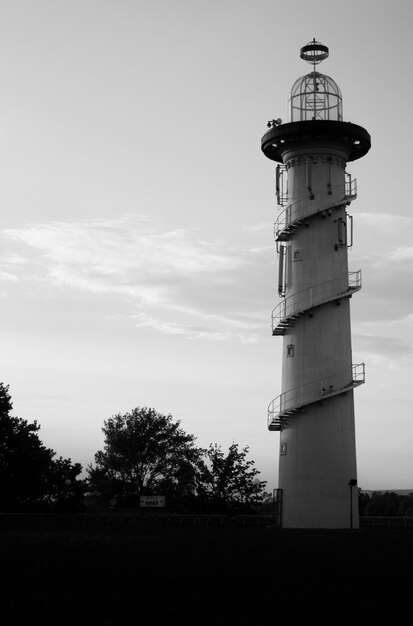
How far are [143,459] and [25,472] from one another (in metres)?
23.8

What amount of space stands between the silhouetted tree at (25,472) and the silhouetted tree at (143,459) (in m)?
16.4

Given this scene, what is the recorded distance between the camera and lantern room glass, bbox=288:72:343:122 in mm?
48406

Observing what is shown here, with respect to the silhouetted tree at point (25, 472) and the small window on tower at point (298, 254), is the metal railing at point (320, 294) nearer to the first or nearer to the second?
the small window on tower at point (298, 254)

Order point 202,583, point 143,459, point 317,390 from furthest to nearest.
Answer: point 143,459 → point 317,390 → point 202,583

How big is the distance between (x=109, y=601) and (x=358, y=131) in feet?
116

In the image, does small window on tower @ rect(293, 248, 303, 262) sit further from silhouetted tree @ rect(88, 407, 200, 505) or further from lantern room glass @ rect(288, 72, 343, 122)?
silhouetted tree @ rect(88, 407, 200, 505)

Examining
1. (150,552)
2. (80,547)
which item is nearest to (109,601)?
(150,552)

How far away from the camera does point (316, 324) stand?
146 ft

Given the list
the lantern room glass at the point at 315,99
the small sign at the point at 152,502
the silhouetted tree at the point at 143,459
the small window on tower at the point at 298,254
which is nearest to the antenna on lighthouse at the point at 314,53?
the lantern room glass at the point at 315,99

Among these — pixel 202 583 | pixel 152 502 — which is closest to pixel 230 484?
pixel 152 502

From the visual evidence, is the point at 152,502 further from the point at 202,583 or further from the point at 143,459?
the point at 202,583

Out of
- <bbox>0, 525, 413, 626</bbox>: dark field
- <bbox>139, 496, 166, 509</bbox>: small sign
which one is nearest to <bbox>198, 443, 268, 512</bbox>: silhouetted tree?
<bbox>139, 496, 166, 509</bbox>: small sign

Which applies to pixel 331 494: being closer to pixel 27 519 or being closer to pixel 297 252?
pixel 297 252

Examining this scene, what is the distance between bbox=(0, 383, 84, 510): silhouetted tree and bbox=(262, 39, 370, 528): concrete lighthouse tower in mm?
21094
